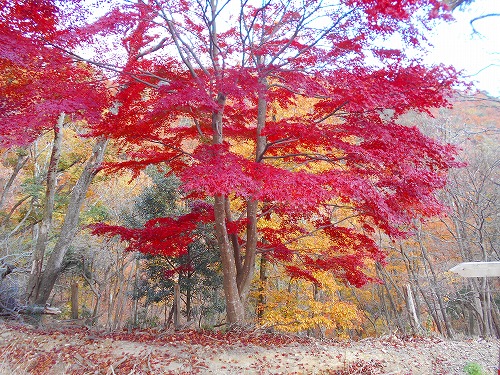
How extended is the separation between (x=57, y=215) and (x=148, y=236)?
9.49 metres

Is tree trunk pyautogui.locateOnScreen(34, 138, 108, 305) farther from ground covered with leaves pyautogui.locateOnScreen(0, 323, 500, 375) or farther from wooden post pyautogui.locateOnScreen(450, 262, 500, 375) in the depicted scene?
wooden post pyautogui.locateOnScreen(450, 262, 500, 375)

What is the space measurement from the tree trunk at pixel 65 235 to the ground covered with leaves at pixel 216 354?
160cm

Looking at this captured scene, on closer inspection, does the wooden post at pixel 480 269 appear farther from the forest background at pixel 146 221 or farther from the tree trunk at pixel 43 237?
the tree trunk at pixel 43 237

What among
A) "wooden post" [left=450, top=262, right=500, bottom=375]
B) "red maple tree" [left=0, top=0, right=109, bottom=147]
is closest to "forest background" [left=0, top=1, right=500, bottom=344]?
"red maple tree" [left=0, top=0, right=109, bottom=147]

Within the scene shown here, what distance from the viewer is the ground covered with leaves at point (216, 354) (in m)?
4.73

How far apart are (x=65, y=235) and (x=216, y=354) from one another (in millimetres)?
5146

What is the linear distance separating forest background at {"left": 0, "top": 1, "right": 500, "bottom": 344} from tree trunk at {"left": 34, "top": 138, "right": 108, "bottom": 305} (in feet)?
0.08

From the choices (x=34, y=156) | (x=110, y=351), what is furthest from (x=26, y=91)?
(x=34, y=156)

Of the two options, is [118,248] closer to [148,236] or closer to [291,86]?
[148,236]

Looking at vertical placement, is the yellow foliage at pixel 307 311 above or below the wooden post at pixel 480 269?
below

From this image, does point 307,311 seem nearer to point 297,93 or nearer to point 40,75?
point 297,93

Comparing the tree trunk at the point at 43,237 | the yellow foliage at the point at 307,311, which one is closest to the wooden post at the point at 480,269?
the yellow foliage at the point at 307,311

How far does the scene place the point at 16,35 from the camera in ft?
16.3

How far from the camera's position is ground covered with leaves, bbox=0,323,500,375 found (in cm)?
473
